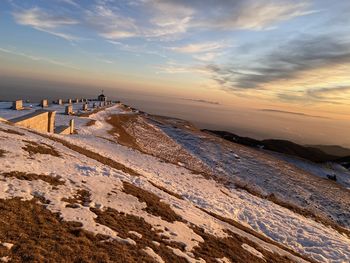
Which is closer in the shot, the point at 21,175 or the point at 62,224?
the point at 62,224

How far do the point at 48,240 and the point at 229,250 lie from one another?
7008 millimetres

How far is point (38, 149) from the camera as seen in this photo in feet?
56.2

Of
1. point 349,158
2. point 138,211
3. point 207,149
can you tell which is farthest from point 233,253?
point 349,158

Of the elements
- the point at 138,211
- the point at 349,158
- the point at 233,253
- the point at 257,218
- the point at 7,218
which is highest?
the point at 7,218

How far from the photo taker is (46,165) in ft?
49.0

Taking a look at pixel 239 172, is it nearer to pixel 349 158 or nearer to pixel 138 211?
pixel 138 211

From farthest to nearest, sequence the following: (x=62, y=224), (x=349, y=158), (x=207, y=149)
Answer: (x=349, y=158)
(x=207, y=149)
(x=62, y=224)

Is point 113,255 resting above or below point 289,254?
above

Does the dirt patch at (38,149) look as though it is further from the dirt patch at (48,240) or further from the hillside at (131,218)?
the dirt patch at (48,240)

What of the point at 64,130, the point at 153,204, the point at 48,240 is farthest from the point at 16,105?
the point at 48,240

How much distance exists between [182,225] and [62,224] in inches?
208

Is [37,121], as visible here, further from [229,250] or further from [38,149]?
[229,250]

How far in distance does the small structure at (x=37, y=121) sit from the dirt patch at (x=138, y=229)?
56.8ft

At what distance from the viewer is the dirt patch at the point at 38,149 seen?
16375 mm
